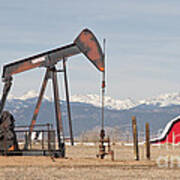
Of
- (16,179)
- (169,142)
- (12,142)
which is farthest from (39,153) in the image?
(169,142)

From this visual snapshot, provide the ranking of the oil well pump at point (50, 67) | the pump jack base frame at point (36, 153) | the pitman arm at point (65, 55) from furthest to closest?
the pitman arm at point (65, 55), the oil well pump at point (50, 67), the pump jack base frame at point (36, 153)

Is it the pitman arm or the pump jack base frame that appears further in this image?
the pitman arm

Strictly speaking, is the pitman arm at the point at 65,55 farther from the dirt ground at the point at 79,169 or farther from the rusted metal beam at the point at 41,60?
the dirt ground at the point at 79,169

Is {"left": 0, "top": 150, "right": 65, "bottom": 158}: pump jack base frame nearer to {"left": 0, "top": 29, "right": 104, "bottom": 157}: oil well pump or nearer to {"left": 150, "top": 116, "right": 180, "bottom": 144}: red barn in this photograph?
{"left": 0, "top": 29, "right": 104, "bottom": 157}: oil well pump

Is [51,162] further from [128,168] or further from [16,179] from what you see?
[16,179]

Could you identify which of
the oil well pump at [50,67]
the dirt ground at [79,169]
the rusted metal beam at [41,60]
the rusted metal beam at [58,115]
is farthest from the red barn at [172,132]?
the dirt ground at [79,169]

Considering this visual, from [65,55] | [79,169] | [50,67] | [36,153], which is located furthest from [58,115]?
[79,169]

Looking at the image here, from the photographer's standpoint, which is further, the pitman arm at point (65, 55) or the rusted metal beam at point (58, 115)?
the pitman arm at point (65, 55)

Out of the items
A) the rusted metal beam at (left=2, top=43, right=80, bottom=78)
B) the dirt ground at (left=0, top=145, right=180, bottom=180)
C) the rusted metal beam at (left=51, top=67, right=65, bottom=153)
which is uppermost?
the rusted metal beam at (left=2, top=43, right=80, bottom=78)

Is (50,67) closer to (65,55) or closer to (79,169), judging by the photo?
(65,55)

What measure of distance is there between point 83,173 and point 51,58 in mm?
10010

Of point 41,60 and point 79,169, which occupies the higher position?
point 41,60

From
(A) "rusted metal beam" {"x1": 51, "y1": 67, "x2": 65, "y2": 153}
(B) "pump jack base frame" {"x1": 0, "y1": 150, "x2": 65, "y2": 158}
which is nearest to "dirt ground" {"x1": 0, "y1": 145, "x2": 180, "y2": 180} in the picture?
(B) "pump jack base frame" {"x1": 0, "y1": 150, "x2": 65, "y2": 158}

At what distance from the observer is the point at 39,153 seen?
97.1 feet
